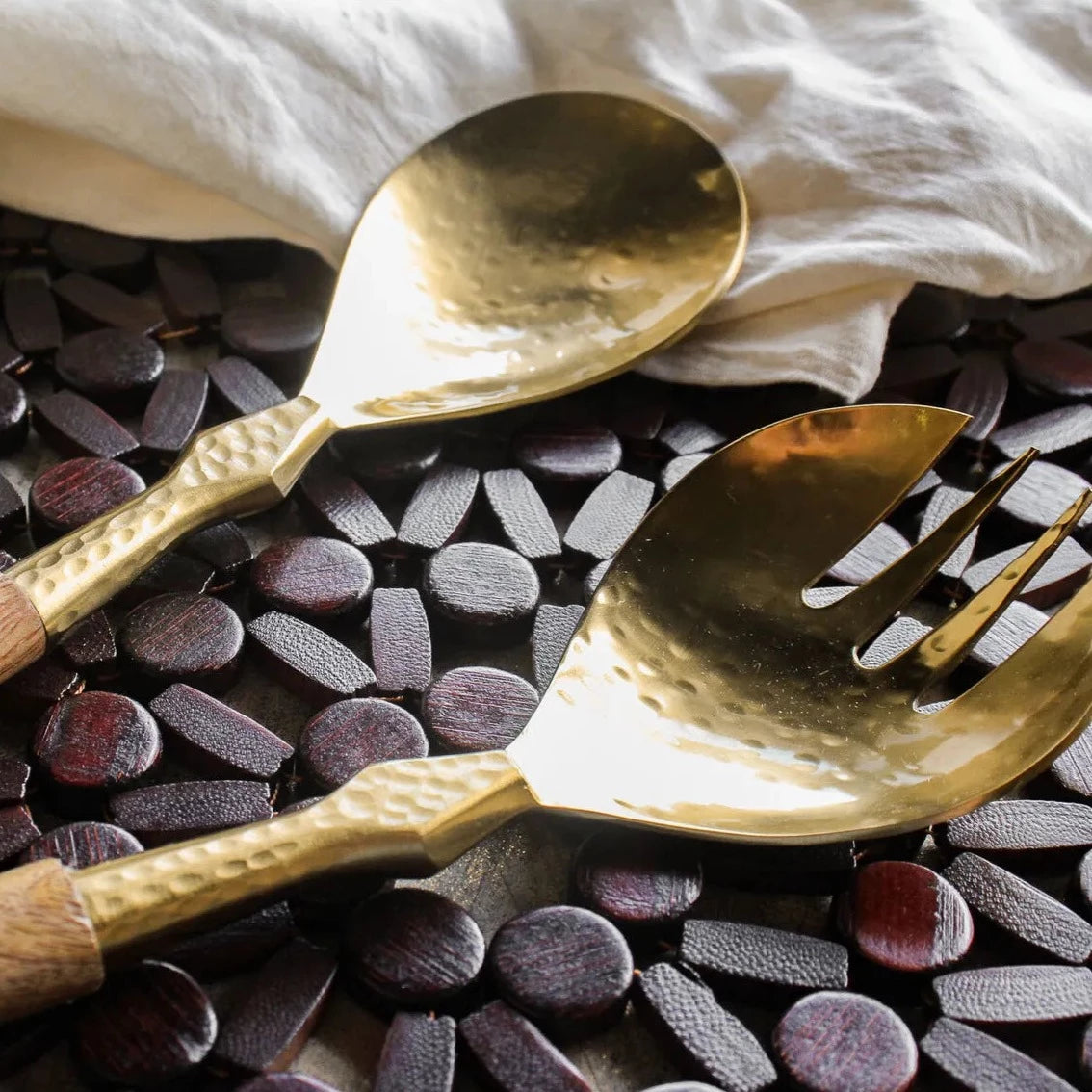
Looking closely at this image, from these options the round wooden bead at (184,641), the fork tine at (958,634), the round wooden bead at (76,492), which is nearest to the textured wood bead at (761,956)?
the fork tine at (958,634)

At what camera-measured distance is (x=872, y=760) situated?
0.51 metres

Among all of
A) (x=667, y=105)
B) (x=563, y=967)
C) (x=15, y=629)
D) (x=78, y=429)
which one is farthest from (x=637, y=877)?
(x=667, y=105)

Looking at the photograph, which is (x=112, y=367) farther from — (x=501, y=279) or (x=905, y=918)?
(x=905, y=918)

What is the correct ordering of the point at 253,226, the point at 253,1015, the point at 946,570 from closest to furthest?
the point at 253,1015 → the point at 946,570 → the point at 253,226

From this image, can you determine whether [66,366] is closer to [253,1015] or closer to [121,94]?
[121,94]

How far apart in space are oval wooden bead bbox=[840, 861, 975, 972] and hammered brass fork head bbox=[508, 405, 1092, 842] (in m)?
0.02

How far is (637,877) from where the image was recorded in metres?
0.49

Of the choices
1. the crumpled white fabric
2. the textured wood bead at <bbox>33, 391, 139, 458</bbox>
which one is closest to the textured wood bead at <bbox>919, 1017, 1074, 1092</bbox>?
the crumpled white fabric

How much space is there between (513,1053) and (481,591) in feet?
0.69

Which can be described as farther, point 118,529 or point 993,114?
point 993,114

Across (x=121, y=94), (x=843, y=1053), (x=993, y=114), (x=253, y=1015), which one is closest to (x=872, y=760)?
(x=843, y=1053)

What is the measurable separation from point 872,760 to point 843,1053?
4.5 inches

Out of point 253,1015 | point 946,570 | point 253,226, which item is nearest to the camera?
point 253,1015

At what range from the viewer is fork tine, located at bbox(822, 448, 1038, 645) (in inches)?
21.5
